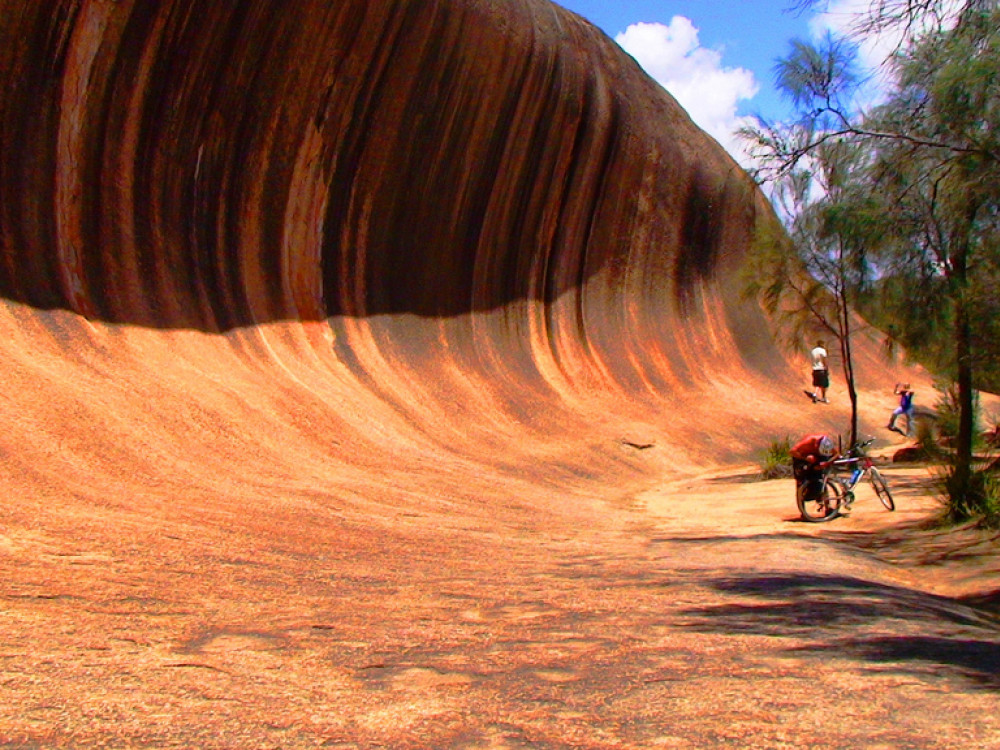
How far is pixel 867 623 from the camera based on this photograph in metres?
5.49

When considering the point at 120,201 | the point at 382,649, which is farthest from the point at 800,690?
the point at 120,201

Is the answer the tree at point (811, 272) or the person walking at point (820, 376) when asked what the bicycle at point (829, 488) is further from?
the person walking at point (820, 376)

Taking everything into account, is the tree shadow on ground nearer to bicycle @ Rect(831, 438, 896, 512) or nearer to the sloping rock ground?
the sloping rock ground

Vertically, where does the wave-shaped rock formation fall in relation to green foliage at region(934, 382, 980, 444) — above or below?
above

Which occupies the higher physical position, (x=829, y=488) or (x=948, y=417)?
(x=948, y=417)

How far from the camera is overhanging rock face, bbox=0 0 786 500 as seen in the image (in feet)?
41.0

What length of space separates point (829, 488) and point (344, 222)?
922 cm

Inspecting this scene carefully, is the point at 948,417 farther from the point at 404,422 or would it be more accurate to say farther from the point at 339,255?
the point at 339,255

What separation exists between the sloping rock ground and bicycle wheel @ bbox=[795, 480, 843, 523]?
38 centimetres

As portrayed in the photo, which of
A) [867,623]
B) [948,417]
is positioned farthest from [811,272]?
[867,623]

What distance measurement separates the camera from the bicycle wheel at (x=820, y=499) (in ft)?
39.3

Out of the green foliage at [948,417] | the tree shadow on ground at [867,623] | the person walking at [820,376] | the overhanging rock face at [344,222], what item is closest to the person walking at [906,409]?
the person walking at [820,376]

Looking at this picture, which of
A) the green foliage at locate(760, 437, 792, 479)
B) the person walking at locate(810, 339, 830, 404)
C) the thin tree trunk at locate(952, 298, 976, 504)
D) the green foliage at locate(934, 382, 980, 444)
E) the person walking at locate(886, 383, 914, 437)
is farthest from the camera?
the person walking at locate(810, 339, 830, 404)

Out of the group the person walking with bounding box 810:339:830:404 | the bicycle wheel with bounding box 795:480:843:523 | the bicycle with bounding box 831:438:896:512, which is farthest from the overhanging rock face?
the bicycle with bounding box 831:438:896:512
